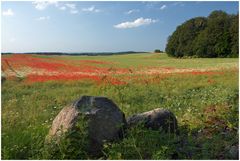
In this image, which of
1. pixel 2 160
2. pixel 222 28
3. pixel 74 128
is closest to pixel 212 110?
pixel 74 128

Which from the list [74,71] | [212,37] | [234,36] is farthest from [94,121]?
[212,37]

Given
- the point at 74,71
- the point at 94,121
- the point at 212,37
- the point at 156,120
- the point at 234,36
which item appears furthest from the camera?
the point at 212,37

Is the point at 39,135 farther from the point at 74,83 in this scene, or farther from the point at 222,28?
the point at 222,28

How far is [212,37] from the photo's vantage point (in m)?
67.4

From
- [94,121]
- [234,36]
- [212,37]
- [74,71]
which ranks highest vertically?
[94,121]

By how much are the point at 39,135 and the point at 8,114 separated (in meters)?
1.29

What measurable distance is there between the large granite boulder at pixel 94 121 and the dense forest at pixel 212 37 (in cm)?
5982

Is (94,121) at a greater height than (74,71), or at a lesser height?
greater

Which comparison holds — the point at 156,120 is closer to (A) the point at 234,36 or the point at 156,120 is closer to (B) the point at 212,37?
(A) the point at 234,36

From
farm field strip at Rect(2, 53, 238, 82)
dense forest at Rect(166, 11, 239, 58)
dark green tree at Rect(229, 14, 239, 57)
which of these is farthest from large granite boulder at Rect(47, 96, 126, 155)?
dark green tree at Rect(229, 14, 239, 57)

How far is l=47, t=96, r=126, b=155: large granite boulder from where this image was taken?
605 cm

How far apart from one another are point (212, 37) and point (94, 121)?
64.0 meters

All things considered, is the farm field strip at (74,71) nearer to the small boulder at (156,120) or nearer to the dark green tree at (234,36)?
the small boulder at (156,120)

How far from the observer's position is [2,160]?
5.56 meters
